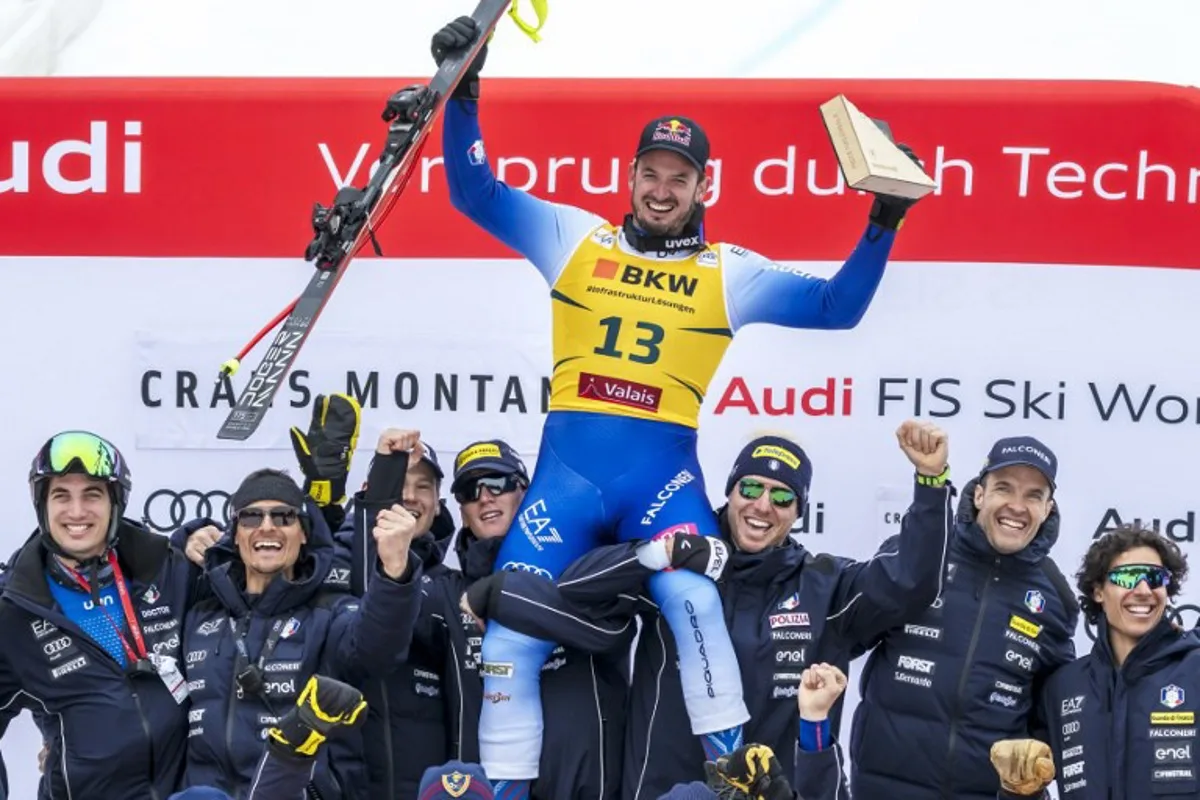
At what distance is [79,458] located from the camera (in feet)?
17.9

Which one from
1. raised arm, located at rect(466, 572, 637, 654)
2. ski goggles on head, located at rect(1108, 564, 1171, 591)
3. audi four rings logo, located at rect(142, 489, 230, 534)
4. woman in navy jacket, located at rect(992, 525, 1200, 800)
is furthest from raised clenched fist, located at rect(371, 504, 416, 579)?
ski goggles on head, located at rect(1108, 564, 1171, 591)

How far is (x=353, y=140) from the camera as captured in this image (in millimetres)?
6711

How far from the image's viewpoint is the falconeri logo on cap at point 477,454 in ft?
19.2

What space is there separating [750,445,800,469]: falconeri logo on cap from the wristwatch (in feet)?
1.25

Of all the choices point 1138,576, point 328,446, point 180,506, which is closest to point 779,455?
point 1138,576

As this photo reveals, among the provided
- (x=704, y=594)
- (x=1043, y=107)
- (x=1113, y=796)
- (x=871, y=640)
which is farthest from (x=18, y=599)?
(x=1043, y=107)

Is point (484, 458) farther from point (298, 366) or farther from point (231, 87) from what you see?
point (231, 87)

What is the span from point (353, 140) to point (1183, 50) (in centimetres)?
296

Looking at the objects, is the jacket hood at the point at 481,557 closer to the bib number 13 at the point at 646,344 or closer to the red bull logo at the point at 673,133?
the bib number 13 at the point at 646,344

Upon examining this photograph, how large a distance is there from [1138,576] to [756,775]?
119 cm

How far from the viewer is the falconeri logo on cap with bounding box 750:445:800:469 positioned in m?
5.54

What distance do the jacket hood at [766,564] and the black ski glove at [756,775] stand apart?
2.62ft

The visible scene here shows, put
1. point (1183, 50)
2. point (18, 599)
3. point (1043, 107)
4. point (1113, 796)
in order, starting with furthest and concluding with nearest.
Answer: point (1183, 50) → point (1043, 107) → point (18, 599) → point (1113, 796)

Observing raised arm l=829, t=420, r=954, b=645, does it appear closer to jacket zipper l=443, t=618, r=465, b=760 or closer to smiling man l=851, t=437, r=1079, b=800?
smiling man l=851, t=437, r=1079, b=800
